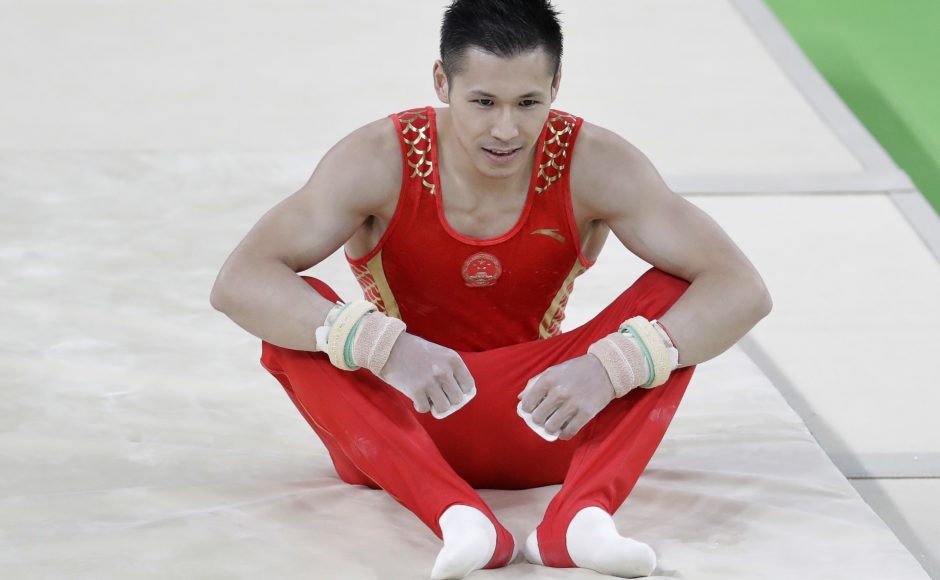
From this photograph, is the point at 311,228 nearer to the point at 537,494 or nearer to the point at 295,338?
the point at 295,338

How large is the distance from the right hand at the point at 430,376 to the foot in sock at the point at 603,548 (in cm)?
24

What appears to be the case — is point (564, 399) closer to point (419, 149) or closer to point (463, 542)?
point (463, 542)

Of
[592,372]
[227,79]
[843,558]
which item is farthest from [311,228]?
[227,79]

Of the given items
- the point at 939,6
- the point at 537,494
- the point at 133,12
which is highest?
the point at 133,12

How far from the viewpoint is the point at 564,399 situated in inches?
79.6

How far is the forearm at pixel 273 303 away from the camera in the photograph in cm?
207

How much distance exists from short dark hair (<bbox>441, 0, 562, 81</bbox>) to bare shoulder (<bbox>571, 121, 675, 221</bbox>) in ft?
0.62

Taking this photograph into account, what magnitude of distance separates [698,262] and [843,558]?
500 millimetres

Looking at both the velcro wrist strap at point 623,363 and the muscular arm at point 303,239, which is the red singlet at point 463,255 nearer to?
the muscular arm at point 303,239

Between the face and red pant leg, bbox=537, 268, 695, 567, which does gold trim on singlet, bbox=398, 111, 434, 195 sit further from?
red pant leg, bbox=537, 268, 695, 567

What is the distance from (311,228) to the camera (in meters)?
2.18

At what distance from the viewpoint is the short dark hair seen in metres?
2.06

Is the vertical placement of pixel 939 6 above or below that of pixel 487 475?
below

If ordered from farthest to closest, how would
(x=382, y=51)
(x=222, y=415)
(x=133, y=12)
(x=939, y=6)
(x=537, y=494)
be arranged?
(x=939, y=6), (x=133, y=12), (x=382, y=51), (x=222, y=415), (x=537, y=494)
